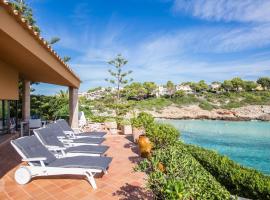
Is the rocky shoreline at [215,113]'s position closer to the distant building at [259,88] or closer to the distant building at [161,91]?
the distant building at [161,91]

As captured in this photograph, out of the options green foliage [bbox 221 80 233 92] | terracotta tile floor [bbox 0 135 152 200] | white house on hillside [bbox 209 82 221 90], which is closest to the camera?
terracotta tile floor [bbox 0 135 152 200]

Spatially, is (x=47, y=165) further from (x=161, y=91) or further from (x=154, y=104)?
(x=161, y=91)

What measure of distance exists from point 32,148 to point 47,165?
0.52 m

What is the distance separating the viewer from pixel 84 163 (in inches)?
183

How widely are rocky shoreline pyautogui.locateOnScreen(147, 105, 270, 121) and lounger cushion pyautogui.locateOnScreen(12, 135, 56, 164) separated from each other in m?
39.4

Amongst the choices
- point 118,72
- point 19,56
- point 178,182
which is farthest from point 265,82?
point 178,182

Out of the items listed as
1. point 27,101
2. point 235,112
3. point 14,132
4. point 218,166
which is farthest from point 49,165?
point 235,112

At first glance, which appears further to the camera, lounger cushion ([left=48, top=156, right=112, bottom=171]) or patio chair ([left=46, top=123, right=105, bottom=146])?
patio chair ([left=46, top=123, right=105, bottom=146])

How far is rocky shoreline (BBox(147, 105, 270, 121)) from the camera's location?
42719 millimetres

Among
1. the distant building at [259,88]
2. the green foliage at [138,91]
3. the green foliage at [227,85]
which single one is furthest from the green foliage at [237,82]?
the green foliage at [138,91]

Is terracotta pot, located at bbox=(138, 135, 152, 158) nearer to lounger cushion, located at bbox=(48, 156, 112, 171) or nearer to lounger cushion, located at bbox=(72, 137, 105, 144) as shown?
lounger cushion, located at bbox=(72, 137, 105, 144)

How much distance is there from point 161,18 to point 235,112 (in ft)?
108

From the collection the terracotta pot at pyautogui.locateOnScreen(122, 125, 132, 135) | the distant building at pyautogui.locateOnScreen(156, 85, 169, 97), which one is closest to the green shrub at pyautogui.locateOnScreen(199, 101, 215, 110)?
the distant building at pyautogui.locateOnScreen(156, 85, 169, 97)

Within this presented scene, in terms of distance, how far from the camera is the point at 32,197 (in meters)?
4.09
